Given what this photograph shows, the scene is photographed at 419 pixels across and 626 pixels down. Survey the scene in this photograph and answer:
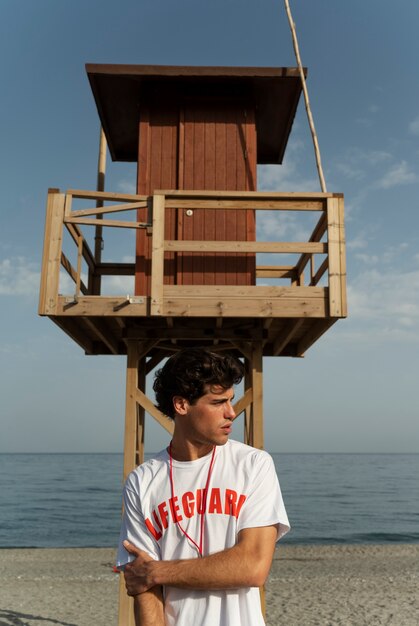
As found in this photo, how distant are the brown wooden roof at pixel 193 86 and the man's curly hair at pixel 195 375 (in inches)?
299

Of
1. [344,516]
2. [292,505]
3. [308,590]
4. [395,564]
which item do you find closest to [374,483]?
A: [292,505]

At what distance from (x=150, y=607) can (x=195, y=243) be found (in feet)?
18.8

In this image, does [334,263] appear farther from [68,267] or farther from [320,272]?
[68,267]

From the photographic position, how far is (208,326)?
880cm

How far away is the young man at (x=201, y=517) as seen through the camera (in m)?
2.45

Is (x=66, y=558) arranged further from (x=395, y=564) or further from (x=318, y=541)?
(x=318, y=541)

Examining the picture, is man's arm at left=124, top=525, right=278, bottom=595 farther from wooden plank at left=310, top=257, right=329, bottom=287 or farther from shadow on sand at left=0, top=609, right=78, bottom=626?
shadow on sand at left=0, top=609, right=78, bottom=626

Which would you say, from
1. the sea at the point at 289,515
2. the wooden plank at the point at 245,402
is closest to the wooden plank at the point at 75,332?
the wooden plank at the point at 245,402

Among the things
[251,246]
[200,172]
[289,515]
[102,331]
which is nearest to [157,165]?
[200,172]

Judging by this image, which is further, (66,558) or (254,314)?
→ (66,558)

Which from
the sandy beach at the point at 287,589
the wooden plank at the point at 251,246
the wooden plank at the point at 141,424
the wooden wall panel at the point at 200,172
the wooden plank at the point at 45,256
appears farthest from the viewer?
the sandy beach at the point at 287,589

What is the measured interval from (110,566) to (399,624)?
10.8 metres

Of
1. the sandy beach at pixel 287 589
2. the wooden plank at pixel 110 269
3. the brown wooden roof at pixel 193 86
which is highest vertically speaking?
the brown wooden roof at pixel 193 86

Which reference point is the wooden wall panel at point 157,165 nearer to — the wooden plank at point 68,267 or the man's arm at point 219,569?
the wooden plank at point 68,267
